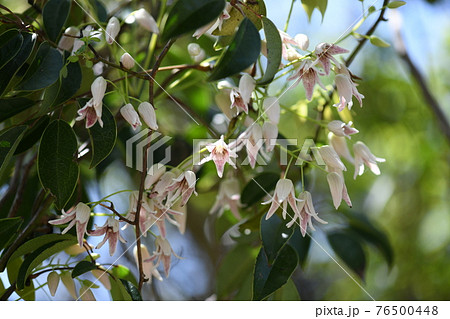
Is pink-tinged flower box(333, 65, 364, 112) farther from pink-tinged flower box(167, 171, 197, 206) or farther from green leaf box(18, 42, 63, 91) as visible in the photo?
green leaf box(18, 42, 63, 91)

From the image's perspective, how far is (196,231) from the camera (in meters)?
1.67

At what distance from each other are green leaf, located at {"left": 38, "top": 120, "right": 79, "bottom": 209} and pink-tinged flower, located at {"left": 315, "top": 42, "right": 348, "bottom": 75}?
13.2 inches

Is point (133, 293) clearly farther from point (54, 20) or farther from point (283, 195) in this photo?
point (54, 20)

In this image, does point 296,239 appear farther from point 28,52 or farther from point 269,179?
point 28,52

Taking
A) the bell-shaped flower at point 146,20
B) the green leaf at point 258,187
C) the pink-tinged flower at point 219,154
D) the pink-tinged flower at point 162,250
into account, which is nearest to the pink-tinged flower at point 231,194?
the green leaf at point 258,187

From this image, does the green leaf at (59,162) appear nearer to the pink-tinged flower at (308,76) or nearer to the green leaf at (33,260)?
the green leaf at (33,260)

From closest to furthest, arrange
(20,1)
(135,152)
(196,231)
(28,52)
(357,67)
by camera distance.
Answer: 1. (28,52)
2. (135,152)
3. (20,1)
4. (196,231)
5. (357,67)

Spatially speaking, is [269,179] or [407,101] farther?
[407,101]

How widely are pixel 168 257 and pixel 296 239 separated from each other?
213 mm

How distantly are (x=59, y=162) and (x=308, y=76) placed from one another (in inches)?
Answer: 13.6

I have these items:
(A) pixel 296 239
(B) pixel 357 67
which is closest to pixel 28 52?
(A) pixel 296 239

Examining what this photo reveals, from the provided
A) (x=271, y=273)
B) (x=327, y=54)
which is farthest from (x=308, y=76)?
(x=271, y=273)

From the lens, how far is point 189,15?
0.58m

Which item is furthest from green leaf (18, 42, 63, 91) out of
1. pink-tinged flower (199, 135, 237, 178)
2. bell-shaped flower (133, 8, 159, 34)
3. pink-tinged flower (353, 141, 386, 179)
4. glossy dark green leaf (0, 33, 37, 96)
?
pink-tinged flower (353, 141, 386, 179)
